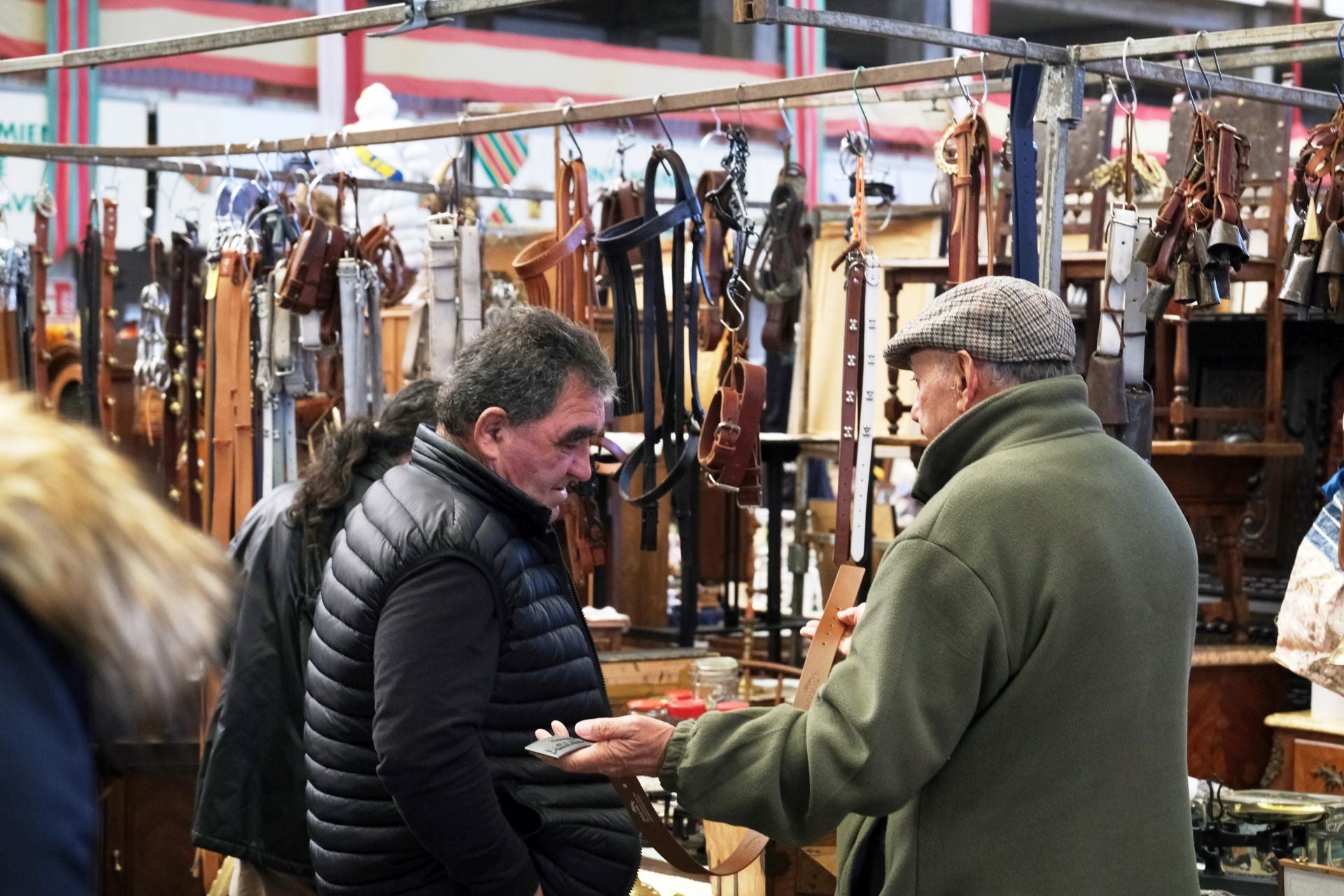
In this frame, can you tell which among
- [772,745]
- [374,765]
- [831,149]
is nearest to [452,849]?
[374,765]

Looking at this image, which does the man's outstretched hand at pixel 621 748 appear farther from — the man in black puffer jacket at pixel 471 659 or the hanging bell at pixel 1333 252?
the hanging bell at pixel 1333 252

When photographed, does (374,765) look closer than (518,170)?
Yes

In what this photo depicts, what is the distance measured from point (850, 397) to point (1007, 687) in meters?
1.00

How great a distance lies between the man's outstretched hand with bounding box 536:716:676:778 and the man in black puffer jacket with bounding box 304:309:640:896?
0.71 feet

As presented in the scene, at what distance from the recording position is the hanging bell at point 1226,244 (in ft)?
9.04

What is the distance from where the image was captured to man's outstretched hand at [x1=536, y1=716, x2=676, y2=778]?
2.06 metres

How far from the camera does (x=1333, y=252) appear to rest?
2883 mm

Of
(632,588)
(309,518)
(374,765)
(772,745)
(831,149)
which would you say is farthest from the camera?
(831,149)

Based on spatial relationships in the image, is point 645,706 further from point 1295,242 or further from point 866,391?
point 1295,242

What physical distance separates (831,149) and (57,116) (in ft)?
18.2

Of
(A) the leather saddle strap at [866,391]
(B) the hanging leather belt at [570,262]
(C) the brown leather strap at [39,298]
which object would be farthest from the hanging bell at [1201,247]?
(C) the brown leather strap at [39,298]

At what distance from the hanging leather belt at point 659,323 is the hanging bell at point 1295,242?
1186mm

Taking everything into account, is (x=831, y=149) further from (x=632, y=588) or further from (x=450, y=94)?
(x=632, y=588)

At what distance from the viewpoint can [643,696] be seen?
4.30 meters
